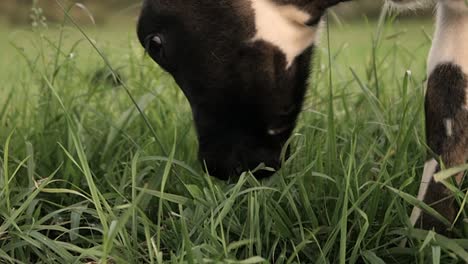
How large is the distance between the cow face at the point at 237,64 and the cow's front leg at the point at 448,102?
0.94ft

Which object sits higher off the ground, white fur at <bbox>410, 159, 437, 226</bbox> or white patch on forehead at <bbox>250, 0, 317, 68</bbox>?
white patch on forehead at <bbox>250, 0, 317, 68</bbox>

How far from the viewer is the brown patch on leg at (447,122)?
2047 millimetres

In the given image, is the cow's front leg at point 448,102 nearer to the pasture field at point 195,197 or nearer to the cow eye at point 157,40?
the pasture field at point 195,197

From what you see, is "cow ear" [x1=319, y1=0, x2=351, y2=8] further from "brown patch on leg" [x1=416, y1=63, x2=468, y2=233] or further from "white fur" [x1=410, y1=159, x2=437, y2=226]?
"white fur" [x1=410, y1=159, x2=437, y2=226]

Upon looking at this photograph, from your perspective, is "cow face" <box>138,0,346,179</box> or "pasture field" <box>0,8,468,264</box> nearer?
"pasture field" <box>0,8,468,264</box>

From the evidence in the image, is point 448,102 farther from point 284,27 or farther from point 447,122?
point 284,27

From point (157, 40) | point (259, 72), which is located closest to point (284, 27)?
point (259, 72)

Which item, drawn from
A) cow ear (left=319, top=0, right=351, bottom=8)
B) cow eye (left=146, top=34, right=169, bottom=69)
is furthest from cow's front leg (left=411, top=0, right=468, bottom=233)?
cow eye (left=146, top=34, right=169, bottom=69)

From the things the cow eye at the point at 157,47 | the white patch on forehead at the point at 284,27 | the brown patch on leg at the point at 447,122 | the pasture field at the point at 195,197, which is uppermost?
the white patch on forehead at the point at 284,27

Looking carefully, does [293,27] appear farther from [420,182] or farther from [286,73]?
[420,182]

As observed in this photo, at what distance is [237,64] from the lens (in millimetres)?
2012

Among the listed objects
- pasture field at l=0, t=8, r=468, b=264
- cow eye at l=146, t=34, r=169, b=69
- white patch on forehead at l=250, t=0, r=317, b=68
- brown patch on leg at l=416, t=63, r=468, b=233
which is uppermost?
white patch on forehead at l=250, t=0, r=317, b=68

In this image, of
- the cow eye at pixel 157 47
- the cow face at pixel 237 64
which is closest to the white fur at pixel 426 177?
the cow face at pixel 237 64

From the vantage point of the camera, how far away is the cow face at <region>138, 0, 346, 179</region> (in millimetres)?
1984
